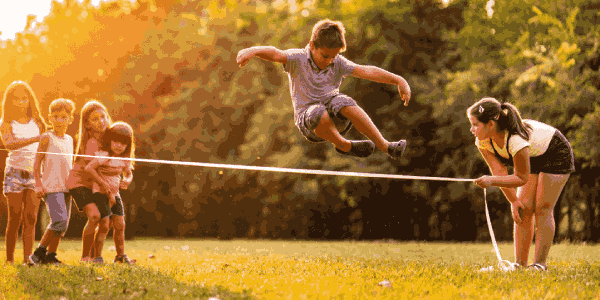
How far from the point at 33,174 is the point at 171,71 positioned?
57.9 ft

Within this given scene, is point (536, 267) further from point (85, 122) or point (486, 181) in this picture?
point (85, 122)

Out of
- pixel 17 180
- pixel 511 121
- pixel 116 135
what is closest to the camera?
pixel 511 121

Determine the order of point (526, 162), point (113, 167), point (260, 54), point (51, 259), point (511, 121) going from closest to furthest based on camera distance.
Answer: point (260, 54), point (526, 162), point (511, 121), point (51, 259), point (113, 167)

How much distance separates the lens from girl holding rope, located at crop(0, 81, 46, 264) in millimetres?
7203

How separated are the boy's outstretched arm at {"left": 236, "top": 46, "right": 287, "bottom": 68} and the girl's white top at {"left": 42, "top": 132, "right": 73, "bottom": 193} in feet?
10.3

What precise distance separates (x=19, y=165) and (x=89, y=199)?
895mm

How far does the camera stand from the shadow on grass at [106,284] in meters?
5.02

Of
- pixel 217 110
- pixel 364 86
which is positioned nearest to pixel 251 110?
pixel 217 110

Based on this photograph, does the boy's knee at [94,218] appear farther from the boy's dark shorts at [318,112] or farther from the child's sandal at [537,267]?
the child's sandal at [537,267]

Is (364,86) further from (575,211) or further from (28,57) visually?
(28,57)

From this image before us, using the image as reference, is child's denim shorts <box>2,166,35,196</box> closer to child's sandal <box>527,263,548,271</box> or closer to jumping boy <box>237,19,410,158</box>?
jumping boy <box>237,19,410,158</box>

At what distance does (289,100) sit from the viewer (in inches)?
832

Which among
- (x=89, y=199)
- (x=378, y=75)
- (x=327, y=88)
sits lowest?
(x=89, y=199)

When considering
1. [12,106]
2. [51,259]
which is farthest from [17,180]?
[51,259]
